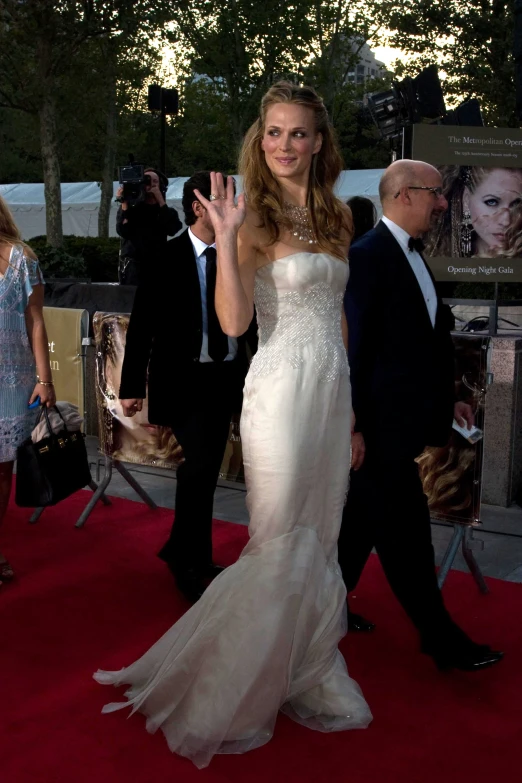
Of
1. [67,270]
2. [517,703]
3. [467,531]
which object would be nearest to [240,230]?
[517,703]

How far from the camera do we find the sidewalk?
498 cm

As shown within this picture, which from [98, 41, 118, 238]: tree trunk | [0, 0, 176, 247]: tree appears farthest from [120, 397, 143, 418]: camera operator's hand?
[98, 41, 118, 238]: tree trunk

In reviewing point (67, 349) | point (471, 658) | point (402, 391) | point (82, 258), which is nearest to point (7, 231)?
point (402, 391)

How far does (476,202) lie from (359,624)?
3.51m

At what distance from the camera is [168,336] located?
4.58 m

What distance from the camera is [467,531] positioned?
4.56 m

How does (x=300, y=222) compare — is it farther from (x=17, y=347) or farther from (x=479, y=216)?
(x=479, y=216)

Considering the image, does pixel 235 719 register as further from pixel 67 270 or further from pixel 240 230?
pixel 67 270

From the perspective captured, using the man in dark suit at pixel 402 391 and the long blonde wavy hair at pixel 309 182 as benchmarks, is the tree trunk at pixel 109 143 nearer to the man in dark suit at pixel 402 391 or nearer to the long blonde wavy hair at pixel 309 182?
the man in dark suit at pixel 402 391

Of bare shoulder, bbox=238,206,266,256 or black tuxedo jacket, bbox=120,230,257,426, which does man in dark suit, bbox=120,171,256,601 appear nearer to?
black tuxedo jacket, bbox=120,230,257,426

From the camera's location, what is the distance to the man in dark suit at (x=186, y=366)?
14.9 feet

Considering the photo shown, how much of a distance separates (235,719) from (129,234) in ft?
18.9

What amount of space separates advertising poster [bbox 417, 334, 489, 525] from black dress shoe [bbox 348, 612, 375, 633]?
0.80 meters

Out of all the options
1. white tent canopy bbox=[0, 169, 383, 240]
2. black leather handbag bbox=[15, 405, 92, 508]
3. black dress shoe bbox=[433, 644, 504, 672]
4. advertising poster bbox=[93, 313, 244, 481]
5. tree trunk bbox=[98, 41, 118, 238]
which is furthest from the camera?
white tent canopy bbox=[0, 169, 383, 240]
